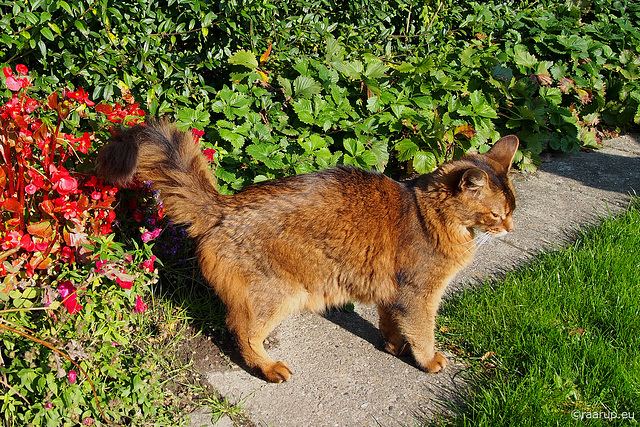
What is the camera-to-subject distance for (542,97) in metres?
5.91

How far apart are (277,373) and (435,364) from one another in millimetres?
987

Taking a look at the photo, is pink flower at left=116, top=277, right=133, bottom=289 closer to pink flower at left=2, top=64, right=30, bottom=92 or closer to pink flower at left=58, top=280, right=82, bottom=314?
pink flower at left=58, top=280, right=82, bottom=314

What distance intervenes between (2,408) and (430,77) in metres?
4.31

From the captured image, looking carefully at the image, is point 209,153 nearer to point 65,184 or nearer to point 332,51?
point 65,184

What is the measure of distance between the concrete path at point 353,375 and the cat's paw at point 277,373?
4 cm

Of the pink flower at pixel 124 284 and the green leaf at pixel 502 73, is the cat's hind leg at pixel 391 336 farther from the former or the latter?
the green leaf at pixel 502 73

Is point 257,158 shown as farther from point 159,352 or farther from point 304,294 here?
point 159,352

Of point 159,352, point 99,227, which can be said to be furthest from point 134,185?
point 159,352

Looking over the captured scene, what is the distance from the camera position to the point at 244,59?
14.7 ft

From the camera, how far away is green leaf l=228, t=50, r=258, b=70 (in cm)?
449

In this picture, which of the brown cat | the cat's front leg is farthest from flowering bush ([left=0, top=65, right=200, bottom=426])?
the cat's front leg

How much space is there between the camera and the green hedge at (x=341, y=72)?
414 cm

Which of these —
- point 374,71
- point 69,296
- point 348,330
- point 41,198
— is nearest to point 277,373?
point 348,330

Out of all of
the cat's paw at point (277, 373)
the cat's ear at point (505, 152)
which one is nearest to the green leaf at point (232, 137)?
the cat's paw at point (277, 373)
